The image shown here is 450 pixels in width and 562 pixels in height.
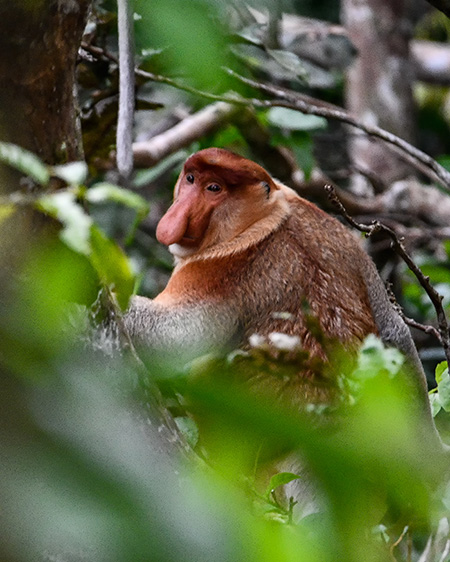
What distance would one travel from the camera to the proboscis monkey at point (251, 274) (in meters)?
2.64

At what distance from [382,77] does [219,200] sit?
385 cm

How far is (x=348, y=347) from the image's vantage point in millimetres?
2535

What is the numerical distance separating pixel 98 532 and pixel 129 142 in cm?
116

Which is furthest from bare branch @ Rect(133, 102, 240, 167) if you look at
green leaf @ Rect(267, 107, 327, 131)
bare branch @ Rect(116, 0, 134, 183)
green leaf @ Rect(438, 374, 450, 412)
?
green leaf @ Rect(438, 374, 450, 412)

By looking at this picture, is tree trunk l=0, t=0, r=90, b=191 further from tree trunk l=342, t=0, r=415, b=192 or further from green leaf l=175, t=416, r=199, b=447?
tree trunk l=342, t=0, r=415, b=192

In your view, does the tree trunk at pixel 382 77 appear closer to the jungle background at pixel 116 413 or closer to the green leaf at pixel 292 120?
the green leaf at pixel 292 120

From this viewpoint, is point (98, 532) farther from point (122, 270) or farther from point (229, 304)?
point (229, 304)

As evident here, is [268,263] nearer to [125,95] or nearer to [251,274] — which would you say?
[251,274]

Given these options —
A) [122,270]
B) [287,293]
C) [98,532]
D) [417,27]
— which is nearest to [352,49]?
[287,293]

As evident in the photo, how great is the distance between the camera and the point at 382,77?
6.36m

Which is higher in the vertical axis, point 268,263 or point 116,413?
point 116,413

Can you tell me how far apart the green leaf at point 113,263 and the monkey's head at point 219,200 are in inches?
81.6

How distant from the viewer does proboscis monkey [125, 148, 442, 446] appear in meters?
2.64

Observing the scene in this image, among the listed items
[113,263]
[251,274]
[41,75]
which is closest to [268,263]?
[251,274]
